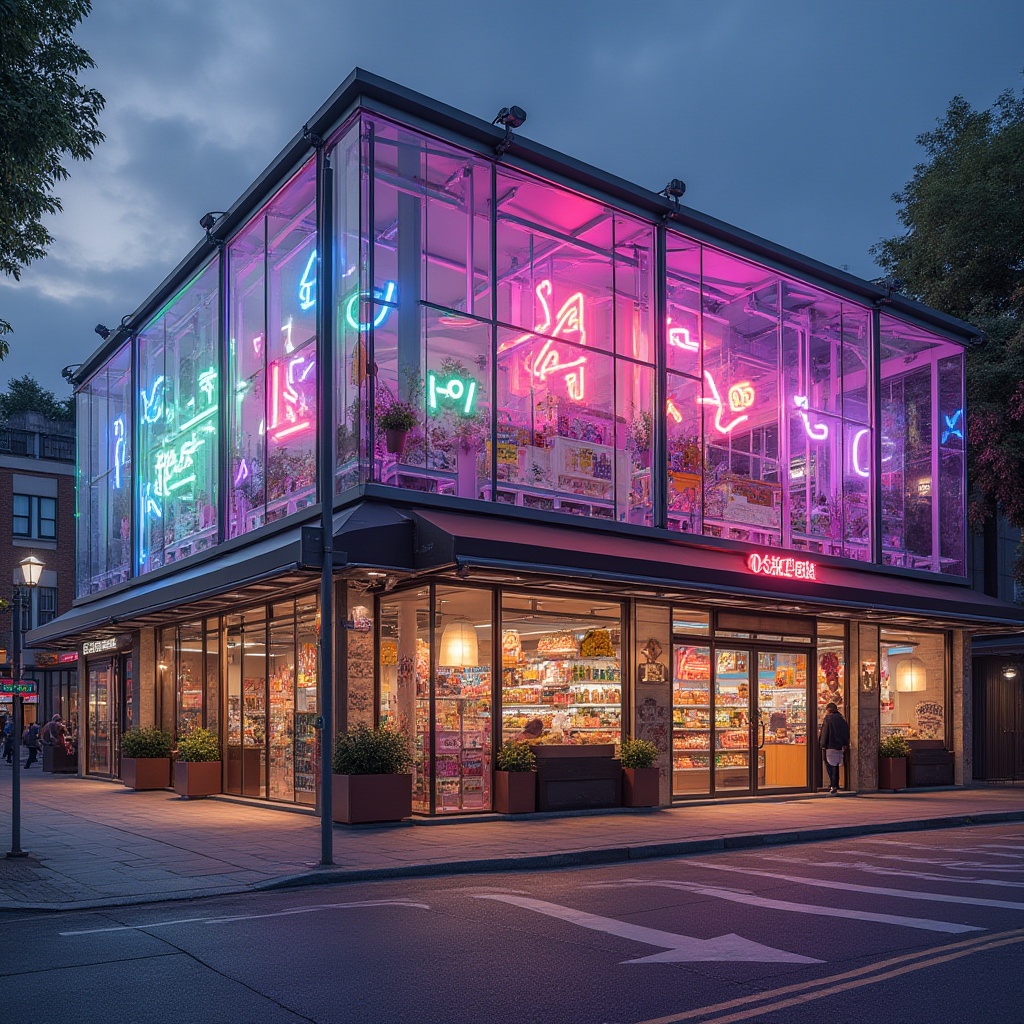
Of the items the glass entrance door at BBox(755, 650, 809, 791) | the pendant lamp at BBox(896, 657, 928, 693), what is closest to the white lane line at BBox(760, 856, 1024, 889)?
the glass entrance door at BBox(755, 650, 809, 791)

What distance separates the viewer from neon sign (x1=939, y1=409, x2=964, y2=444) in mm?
27406

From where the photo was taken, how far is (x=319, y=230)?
18703mm

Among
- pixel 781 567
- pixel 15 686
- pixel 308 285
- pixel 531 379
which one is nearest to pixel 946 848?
pixel 781 567

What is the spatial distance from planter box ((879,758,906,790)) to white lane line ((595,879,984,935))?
549 inches

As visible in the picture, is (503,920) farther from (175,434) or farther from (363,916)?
(175,434)

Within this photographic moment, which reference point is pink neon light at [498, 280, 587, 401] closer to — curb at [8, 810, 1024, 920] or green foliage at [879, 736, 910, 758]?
curb at [8, 810, 1024, 920]

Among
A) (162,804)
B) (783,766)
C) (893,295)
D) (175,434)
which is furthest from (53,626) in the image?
(893,295)

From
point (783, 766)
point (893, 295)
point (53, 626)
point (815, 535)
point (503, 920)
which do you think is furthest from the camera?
point (53, 626)

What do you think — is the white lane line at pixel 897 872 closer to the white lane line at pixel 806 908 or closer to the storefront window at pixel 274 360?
the white lane line at pixel 806 908

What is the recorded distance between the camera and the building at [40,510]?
2089 inches

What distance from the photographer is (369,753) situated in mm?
16297

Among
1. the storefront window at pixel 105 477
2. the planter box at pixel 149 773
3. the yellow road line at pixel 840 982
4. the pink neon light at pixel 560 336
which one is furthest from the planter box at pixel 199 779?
the yellow road line at pixel 840 982

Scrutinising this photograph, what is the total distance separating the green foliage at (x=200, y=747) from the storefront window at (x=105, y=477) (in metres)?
7.42

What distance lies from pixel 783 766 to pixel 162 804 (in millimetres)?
11761
